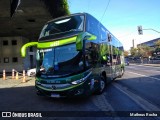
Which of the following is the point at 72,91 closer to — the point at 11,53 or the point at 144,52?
the point at 11,53

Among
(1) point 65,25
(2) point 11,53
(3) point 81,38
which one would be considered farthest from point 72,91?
(2) point 11,53

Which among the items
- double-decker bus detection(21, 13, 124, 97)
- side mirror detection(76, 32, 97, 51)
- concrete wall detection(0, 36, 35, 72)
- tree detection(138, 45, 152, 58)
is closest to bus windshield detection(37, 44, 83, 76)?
double-decker bus detection(21, 13, 124, 97)

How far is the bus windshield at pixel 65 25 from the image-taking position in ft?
31.1

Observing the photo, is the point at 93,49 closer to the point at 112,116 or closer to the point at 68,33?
the point at 68,33

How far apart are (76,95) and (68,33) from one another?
2548 millimetres

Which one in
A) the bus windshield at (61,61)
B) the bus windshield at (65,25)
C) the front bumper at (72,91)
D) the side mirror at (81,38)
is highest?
the bus windshield at (65,25)

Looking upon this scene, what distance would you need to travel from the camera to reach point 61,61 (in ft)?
28.6

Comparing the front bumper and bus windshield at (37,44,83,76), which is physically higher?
bus windshield at (37,44,83,76)

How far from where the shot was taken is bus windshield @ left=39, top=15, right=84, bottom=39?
9480 mm

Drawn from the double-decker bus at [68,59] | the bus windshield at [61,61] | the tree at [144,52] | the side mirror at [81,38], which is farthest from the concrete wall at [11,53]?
the tree at [144,52]

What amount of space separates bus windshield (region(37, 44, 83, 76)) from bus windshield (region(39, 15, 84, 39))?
1001mm

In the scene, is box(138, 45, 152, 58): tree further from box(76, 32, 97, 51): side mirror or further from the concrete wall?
box(76, 32, 97, 51): side mirror

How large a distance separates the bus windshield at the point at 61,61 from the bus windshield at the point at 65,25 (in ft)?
3.29

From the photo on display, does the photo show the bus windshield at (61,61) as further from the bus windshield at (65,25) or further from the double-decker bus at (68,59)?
the bus windshield at (65,25)
